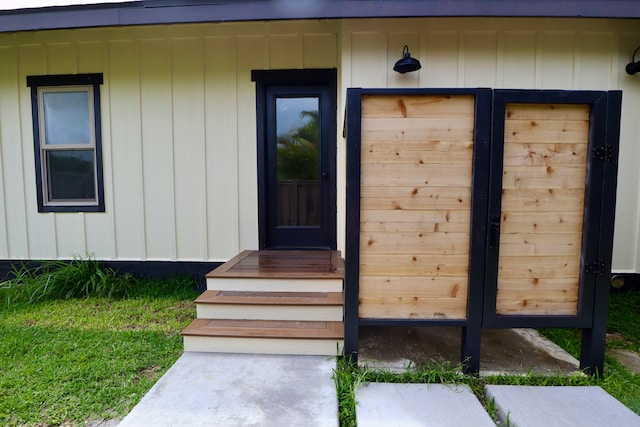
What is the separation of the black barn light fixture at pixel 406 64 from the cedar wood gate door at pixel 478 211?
1.10m

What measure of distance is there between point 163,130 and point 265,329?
8.98ft

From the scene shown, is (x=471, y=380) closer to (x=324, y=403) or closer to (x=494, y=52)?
(x=324, y=403)

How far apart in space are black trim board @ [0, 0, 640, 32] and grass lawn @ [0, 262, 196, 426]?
9.01 feet

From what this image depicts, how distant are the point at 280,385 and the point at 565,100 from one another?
2.39 metres

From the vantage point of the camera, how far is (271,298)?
243 cm

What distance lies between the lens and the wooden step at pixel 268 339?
214 centimetres

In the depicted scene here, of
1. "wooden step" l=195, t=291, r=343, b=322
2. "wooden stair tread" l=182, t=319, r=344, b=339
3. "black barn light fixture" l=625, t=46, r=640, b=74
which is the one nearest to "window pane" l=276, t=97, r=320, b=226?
"wooden step" l=195, t=291, r=343, b=322

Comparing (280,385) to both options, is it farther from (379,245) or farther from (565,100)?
(565,100)

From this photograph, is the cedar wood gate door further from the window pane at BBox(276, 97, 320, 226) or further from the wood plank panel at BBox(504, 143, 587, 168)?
the window pane at BBox(276, 97, 320, 226)

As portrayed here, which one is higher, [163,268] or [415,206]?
[415,206]

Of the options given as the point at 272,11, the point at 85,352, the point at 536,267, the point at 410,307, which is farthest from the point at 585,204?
the point at 85,352

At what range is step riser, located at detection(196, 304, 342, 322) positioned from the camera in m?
2.34

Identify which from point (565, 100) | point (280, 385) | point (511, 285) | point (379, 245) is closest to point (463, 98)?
point (565, 100)

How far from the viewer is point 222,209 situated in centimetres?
371
